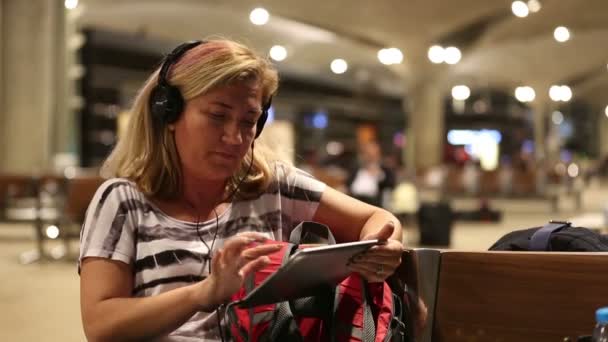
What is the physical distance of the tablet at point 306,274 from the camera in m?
1.71

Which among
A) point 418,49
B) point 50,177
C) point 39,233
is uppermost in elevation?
point 418,49

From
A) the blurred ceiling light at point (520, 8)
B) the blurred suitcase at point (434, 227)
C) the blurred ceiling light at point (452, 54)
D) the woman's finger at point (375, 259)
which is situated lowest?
the blurred suitcase at point (434, 227)

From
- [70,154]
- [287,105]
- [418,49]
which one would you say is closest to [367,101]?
[287,105]

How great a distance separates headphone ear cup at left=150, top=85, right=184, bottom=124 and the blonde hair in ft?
0.06

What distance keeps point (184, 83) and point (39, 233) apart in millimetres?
9063

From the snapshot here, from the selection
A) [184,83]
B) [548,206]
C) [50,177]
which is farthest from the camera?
[548,206]

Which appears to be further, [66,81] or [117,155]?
[66,81]

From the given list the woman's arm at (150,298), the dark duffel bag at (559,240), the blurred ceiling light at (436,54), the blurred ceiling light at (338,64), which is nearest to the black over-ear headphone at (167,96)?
the woman's arm at (150,298)

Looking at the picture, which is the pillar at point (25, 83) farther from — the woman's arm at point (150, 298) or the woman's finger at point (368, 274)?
the woman's finger at point (368, 274)

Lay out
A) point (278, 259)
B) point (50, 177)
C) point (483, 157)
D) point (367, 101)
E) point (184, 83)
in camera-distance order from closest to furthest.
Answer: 1. point (278, 259)
2. point (184, 83)
3. point (50, 177)
4. point (483, 157)
5. point (367, 101)

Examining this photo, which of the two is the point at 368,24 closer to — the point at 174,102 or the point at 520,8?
the point at 520,8

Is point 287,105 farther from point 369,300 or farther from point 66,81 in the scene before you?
point 369,300

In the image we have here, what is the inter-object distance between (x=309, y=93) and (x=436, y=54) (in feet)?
57.0

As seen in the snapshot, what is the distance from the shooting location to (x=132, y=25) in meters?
25.2
